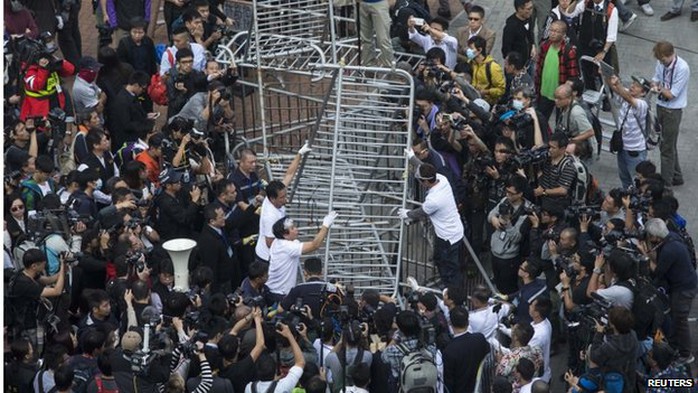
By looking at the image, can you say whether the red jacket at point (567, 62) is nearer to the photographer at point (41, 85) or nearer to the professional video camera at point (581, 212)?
the professional video camera at point (581, 212)

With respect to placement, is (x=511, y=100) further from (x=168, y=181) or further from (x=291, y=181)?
(x=168, y=181)

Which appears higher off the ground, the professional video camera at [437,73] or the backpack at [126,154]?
the professional video camera at [437,73]

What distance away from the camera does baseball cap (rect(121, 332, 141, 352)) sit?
1221 cm

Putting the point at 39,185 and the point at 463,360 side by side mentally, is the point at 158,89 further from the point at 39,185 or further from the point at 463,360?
the point at 463,360

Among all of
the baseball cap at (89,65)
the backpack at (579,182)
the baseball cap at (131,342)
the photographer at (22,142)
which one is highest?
the baseball cap at (89,65)

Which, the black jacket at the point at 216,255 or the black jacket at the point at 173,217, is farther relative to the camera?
the black jacket at the point at 173,217

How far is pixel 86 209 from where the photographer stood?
14727mm

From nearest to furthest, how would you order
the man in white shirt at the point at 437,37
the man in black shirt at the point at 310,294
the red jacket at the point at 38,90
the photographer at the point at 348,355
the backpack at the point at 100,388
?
the backpack at the point at 100,388, the photographer at the point at 348,355, the man in black shirt at the point at 310,294, the red jacket at the point at 38,90, the man in white shirt at the point at 437,37

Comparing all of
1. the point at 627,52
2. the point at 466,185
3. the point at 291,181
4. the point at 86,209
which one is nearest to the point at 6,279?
the point at 86,209

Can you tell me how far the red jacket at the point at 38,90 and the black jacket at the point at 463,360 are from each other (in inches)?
249

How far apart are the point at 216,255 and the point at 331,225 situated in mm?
1192

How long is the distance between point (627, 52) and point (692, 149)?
2.59 m

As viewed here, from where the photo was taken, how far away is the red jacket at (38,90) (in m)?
17.0

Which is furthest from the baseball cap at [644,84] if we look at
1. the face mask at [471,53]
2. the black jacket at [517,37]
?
the black jacket at [517,37]
